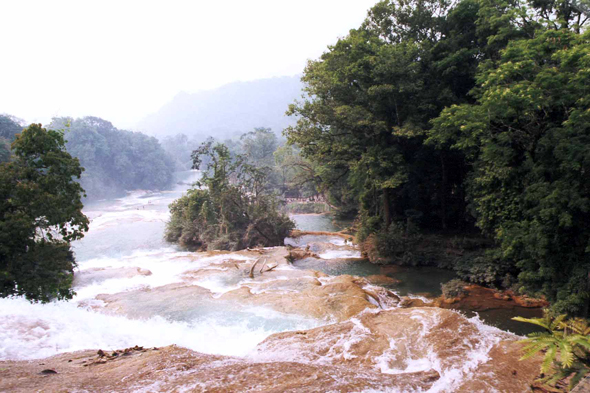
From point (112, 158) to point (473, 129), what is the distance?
65589mm

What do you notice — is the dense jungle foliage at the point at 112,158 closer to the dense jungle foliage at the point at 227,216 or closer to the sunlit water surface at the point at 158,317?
the dense jungle foliage at the point at 227,216

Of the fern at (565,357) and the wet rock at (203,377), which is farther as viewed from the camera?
the wet rock at (203,377)

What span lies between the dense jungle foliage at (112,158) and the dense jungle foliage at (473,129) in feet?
166

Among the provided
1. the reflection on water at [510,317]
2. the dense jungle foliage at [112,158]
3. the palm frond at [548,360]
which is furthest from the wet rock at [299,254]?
the dense jungle foliage at [112,158]

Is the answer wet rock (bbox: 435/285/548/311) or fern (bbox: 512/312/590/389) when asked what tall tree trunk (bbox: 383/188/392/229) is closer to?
wet rock (bbox: 435/285/548/311)

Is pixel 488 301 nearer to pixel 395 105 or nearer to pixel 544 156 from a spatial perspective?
pixel 544 156

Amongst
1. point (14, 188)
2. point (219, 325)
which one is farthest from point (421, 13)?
point (14, 188)

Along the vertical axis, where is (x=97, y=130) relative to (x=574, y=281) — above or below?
above

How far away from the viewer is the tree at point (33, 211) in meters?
8.88

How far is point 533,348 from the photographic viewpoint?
5098mm

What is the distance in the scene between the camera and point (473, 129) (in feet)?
40.6

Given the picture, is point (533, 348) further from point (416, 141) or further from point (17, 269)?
point (416, 141)

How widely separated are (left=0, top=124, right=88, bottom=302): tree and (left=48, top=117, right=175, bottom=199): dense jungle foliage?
5095 centimetres

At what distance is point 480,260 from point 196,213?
18129mm
